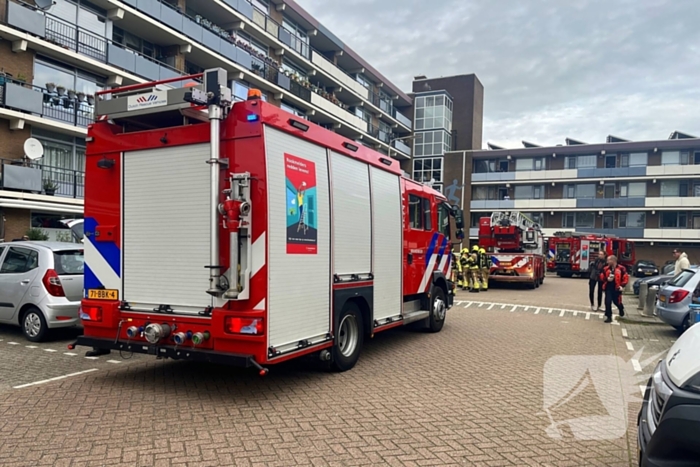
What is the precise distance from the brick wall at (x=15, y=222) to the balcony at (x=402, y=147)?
35.7m

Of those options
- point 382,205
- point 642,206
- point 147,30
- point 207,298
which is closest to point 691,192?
point 642,206

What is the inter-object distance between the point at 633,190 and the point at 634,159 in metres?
2.94

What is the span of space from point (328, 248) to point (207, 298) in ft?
5.09

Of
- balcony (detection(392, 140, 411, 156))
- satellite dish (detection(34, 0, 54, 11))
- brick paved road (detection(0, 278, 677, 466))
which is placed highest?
balcony (detection(392, 140, 411, 156))

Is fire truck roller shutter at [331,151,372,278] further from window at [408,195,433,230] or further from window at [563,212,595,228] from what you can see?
window at [563,212,595,228]

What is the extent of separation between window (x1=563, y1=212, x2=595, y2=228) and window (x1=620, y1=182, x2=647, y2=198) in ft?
11.2

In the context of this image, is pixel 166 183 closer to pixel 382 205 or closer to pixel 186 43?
pixel 382 205

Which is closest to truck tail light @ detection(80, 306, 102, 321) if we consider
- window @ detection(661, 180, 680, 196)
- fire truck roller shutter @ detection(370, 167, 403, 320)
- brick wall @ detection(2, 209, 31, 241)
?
fire truck roller shutter @ detection(370, 167, 403, 320)

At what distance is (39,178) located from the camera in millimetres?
18797

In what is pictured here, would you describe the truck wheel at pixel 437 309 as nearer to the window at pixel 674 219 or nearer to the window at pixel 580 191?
the window at pixel 580 191

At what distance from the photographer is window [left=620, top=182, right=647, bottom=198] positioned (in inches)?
1918

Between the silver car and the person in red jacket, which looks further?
the person in red jacket

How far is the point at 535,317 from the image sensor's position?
519 inches

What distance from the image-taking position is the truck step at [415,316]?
869 centimetres
